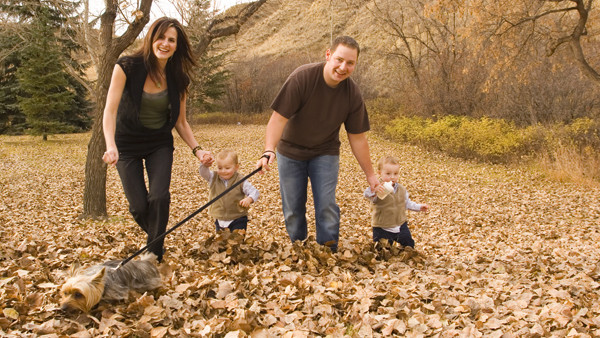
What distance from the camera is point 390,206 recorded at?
4898mm

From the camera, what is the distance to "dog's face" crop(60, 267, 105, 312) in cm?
256

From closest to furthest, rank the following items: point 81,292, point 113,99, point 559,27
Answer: point 81,292, point 113,99, point 559,27

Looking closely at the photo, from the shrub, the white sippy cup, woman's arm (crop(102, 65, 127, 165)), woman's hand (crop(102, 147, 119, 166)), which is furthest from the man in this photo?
the shrub

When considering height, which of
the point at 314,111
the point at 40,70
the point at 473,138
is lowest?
the point at 473,138

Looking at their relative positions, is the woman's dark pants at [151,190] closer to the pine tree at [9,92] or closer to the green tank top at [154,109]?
the green tank top at [154,109]

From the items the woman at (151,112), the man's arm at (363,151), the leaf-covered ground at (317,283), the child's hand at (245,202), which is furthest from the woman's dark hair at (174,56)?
the man's arm at (363,151)

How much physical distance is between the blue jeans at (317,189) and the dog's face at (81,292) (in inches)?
80.0

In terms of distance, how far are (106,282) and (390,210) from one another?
9.86 feet

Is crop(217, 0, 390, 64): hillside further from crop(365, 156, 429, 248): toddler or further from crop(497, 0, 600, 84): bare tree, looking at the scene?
crop(365, 156, 429, 248): toddler

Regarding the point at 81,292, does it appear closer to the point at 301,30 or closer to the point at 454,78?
the point at 454,78

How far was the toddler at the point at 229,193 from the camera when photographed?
181 inches

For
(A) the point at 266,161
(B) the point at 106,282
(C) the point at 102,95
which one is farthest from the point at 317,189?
(C) the point at 102,95

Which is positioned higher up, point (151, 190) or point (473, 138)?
point (151, 190)

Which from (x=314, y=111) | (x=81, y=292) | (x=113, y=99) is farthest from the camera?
(x=314, y=111)
